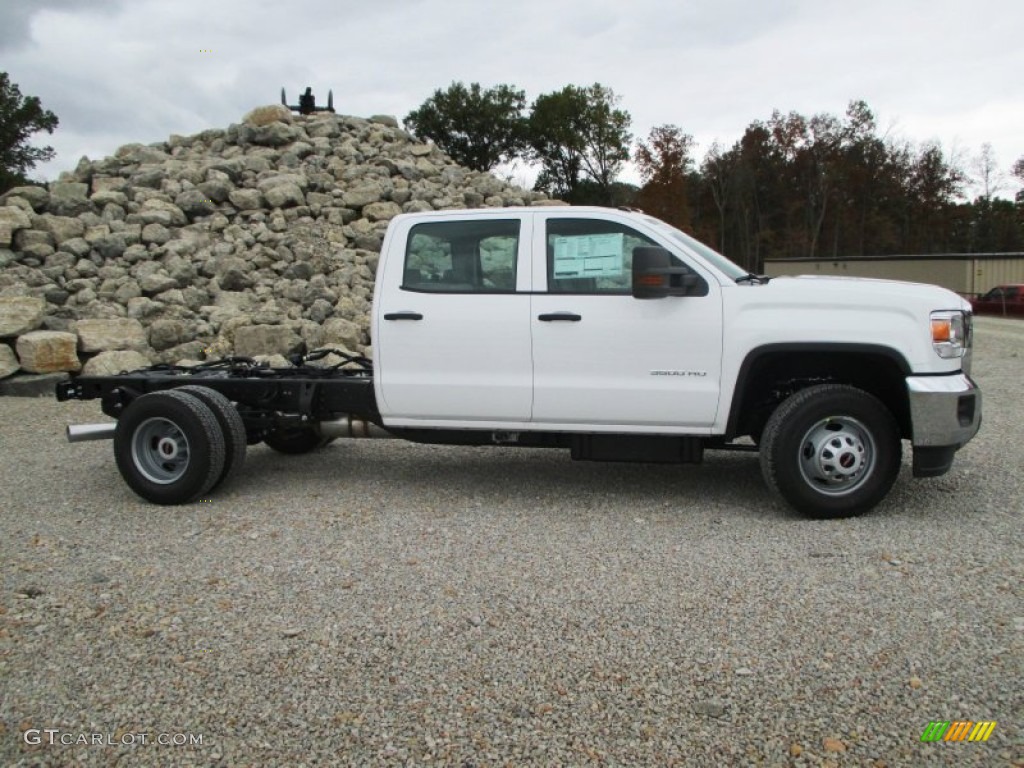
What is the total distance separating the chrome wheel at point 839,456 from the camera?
17.8 ft

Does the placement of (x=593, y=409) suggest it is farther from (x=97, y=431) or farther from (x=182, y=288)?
(x=182, y=288)

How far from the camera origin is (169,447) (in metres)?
6.23

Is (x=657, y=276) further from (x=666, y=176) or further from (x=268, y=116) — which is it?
(x=666, y=176)

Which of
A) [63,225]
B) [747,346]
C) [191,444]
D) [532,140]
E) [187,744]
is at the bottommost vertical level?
[187,744]

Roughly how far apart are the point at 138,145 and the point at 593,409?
20.0 m

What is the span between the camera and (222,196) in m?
18.0

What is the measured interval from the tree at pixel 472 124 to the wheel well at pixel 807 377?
42.8 metres

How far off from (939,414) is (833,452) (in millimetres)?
655

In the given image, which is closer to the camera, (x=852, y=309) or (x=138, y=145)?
(x=852, y=309)

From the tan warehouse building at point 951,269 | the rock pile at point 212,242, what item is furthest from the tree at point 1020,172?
the rock pile at point 212,242

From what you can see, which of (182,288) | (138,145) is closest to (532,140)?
(138,145)

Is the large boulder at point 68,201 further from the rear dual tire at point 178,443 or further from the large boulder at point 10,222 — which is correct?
the rear dual tire at point 178,443

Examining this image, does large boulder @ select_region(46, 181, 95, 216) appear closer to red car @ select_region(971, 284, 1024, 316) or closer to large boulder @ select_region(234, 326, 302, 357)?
large boulder @ select_region(234, 326, 302, 357)

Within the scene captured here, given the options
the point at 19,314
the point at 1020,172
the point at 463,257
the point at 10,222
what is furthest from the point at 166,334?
the point at 1020,172
